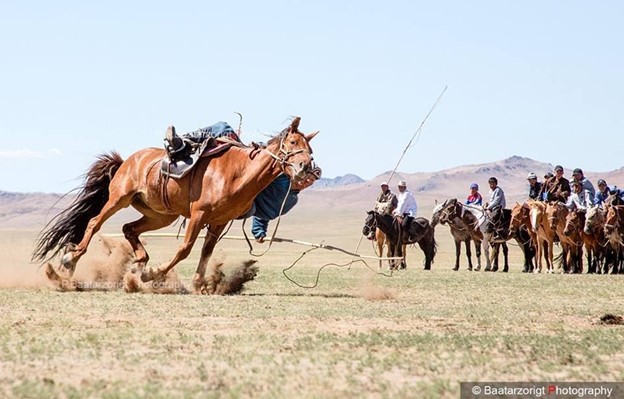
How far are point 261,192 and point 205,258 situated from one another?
4.21 feet

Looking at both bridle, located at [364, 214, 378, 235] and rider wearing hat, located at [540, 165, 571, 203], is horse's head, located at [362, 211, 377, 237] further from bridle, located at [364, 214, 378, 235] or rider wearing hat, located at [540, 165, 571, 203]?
rider wearing hat, located at [540, 165, 571, 203]

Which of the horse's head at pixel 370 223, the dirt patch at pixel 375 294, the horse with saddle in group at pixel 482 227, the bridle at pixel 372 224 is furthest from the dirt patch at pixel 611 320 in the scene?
the horse with saddle in group at pixel 482 227

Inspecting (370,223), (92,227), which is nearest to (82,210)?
(92,227)

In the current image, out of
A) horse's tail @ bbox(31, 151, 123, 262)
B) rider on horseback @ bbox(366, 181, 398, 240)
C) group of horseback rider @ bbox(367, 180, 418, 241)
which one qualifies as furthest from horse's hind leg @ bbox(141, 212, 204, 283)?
group of horseback rider @ bbox(367, 180, 418, 241)

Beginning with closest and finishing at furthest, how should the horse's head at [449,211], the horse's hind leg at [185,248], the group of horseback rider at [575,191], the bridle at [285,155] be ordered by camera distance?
the bridle at [285,155], the horse's hind leg at [185,248], the group of horseback rider at [575,191], the horse's head at [449,211]

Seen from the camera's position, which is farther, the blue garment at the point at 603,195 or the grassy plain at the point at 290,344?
→ the blue garment at the point at 603,195

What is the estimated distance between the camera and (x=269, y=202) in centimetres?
1574

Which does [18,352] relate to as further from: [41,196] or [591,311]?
[41,196]

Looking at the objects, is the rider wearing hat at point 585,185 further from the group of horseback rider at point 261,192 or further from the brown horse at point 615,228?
the group of horseback rider at point 261,192

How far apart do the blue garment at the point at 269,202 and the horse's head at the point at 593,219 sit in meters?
13.1

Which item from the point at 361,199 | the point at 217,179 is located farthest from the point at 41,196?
the point at 217,179

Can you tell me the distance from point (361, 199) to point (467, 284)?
16453cm

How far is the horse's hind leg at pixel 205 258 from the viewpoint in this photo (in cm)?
1515

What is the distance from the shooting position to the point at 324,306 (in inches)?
522
